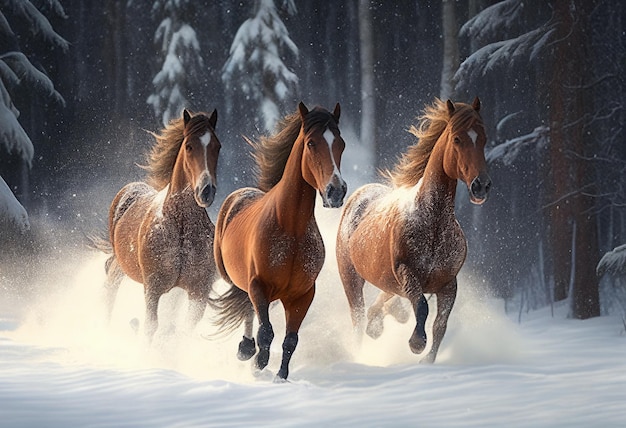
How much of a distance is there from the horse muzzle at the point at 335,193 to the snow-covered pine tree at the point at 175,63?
1011 cm

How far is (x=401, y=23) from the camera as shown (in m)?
17.1

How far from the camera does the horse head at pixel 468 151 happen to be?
6941mm

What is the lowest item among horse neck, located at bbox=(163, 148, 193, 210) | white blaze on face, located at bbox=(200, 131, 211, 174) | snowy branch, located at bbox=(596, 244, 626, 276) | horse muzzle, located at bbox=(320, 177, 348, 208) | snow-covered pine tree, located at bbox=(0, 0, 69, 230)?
horse muzzle, located at bbox=(320, 177, 348, 208)

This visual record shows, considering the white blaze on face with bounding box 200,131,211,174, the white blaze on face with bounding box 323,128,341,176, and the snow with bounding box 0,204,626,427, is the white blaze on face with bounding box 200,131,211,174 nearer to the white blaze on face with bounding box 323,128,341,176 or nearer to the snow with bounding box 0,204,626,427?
the white blaze on face with bounding box 323,128,341,176

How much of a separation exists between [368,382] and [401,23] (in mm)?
11339

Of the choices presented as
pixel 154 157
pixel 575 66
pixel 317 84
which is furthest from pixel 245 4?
pixel 154 157

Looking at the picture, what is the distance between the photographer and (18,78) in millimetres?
14086

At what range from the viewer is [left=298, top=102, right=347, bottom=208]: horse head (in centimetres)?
609

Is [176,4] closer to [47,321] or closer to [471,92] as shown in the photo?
[471,92]

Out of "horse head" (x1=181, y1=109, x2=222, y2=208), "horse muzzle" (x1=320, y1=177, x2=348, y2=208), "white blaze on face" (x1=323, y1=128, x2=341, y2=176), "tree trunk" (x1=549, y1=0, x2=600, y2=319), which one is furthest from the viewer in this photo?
"tree trunk" (x1=549, y1=0, x2=600, y2=319)

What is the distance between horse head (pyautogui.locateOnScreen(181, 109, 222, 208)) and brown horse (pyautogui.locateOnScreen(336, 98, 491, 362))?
1.44 metres

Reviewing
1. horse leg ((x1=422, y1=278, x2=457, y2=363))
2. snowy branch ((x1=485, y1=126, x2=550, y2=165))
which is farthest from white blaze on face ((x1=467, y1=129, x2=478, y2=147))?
snowy branch ((x1=485, y1=126, x2=550, y2=165))

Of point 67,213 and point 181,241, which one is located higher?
point 67,213

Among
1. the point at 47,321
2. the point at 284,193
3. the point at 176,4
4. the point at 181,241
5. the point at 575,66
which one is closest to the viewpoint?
the point at 284,193
